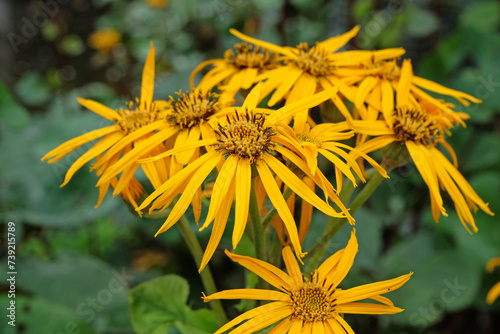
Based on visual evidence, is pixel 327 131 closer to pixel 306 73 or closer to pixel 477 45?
pixel 306 73

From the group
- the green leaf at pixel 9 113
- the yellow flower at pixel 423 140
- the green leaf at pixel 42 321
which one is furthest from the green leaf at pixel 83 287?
the yellow flower at pixel 423 140

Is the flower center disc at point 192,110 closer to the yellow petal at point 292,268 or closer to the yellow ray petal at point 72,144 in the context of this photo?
the yellow ray petal at point 72,144

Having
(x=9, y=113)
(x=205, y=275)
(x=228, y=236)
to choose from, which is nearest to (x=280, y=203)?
(x=205, y=275)

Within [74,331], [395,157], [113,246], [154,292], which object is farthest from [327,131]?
[113,246]

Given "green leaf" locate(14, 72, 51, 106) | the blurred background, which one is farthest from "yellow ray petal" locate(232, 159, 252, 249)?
"green leaf" locate(14, 72, 51, 106)

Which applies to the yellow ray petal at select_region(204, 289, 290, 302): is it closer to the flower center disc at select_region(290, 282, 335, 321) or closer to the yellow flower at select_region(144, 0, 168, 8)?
the flower center disc at select_region(290, 282, 335, 321)
